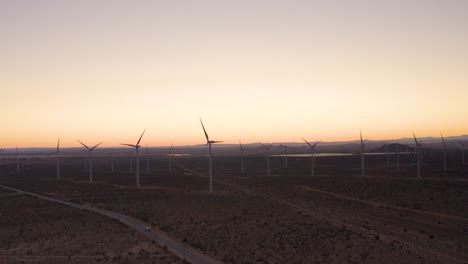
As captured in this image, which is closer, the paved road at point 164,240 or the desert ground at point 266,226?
the paved road at point 164,240

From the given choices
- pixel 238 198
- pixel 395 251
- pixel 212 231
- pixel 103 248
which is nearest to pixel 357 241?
pixel 395 251

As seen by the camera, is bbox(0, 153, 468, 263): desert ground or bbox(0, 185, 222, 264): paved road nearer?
bbox(0, 185, 222, 264): paved road

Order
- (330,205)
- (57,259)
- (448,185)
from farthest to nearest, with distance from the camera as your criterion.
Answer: (448,185) < (330,205) < (57,259)

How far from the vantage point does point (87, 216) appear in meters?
60.2

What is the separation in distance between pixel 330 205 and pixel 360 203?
4834mm

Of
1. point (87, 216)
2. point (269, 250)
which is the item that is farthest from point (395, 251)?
point (87, 216)

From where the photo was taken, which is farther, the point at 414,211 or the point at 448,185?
the point at 448,185

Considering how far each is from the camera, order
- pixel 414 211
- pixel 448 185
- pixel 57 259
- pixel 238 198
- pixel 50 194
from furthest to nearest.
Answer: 1. pixel 50 194
2. pixel 448 185
3. pixel 238 198
4. pixel 414 211
5. pixel 57 259

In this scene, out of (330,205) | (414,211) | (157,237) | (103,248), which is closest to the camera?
(103,248)

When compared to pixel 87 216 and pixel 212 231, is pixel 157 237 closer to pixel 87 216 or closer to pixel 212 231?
pixel 212 231

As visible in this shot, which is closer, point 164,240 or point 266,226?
point 164,240

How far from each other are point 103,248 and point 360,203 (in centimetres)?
4081

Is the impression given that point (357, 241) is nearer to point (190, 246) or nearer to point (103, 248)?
point (190, 246)

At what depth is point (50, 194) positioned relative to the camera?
90562 millimetres
